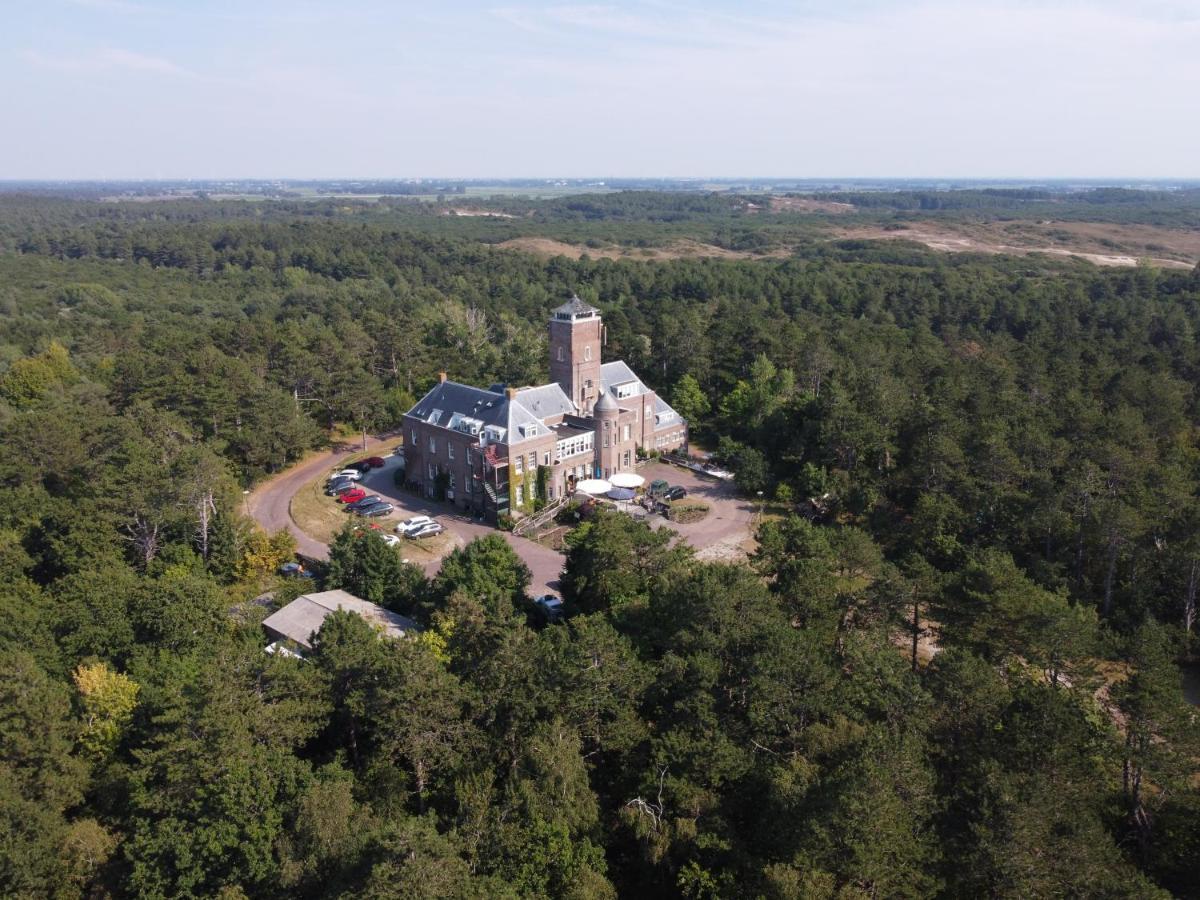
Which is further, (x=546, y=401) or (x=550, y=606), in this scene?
(x=546, y=401)

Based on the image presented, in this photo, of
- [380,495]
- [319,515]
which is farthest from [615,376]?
[319,515]

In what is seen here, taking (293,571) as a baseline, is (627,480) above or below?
above

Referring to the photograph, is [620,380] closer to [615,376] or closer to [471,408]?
[615,376]

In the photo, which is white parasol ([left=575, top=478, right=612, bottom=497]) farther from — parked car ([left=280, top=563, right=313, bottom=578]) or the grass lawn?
parked car ([left=280, top=563, right=313, bottom=578])

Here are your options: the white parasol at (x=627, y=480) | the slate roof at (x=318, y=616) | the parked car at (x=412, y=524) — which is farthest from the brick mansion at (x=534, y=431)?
the slate roof at (x=318, y=616)

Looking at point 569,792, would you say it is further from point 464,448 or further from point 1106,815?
point 464,448

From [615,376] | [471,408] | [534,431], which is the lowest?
[534,431]

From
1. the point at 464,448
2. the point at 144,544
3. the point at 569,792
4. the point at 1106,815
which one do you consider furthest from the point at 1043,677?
the point at 144,544

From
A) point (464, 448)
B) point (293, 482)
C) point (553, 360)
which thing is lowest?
point (293, 482)
